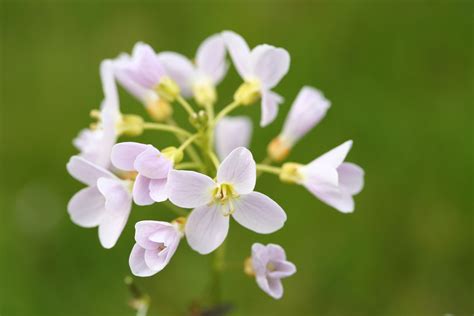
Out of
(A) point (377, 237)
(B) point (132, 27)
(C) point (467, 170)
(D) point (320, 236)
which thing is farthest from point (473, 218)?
(B) point (132, 27)

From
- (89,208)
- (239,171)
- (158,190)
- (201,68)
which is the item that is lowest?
(89,208)

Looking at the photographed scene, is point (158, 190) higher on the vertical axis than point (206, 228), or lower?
higher

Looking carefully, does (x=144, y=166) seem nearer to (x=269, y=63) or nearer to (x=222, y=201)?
(x=222, y=201)

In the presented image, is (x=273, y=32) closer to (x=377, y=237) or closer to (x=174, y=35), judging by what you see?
(x=174, y=35)

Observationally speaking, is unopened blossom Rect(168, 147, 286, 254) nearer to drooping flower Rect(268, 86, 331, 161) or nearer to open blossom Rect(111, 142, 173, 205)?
open blossom Rect(111, 142, 173, 205)

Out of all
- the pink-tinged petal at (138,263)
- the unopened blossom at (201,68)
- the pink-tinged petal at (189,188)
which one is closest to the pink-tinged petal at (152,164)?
the pink-tinged petal at (189,188)

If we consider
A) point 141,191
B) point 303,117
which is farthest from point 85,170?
point 303,117

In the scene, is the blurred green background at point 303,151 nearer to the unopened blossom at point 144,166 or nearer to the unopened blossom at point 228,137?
the unopened blossom at point 228,137
